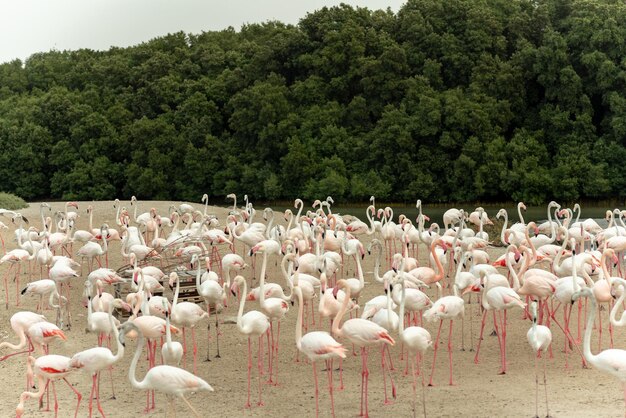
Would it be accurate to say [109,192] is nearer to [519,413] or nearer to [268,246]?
[268,246]

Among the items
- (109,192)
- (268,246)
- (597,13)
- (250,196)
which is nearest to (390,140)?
(250,196)

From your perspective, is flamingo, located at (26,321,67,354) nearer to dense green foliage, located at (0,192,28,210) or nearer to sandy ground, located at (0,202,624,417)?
sandy ground, located at (0,202,624,417)

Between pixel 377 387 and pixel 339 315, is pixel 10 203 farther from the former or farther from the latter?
pixel 339 315

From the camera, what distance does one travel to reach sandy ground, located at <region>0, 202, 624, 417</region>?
10297 millimetres

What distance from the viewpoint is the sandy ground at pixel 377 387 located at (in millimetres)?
10297

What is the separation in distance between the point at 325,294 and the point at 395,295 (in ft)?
2.94

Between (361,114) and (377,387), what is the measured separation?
3324cm

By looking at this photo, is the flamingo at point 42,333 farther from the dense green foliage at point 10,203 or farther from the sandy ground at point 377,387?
the dense green foliage at point 10,203

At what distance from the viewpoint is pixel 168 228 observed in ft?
77.4

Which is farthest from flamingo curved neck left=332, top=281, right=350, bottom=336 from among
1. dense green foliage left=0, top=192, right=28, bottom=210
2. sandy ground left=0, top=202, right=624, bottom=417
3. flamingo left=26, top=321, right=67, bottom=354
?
dense green foliage left=0, top=192, right=28, bottom=210

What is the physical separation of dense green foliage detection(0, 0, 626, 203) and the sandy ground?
1081 inches

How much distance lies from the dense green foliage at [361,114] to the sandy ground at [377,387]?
27460 millimetres

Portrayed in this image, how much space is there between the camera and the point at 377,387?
11.3m

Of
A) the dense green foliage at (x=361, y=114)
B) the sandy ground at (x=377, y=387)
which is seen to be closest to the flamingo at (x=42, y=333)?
the sandy ground at (x=377, y=387)
